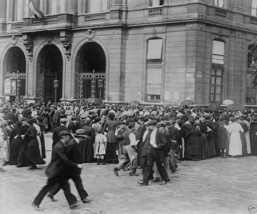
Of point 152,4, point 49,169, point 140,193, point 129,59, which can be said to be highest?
point 152,4

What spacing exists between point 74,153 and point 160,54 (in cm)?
1727

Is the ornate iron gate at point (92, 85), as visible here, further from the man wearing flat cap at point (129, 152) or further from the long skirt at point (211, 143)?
the man wearing flat cap at point (129, 152)

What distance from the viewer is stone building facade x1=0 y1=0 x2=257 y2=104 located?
82.0 ft

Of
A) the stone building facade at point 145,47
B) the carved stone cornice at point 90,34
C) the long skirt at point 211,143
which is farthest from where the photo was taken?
the carved stone cornice at point 90,34

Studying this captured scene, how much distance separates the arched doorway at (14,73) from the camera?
1320 inches

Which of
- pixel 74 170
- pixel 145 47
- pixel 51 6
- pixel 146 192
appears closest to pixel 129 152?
pixel 146 192

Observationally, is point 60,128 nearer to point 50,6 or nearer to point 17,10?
point 50,6

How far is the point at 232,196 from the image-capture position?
34.6 feet

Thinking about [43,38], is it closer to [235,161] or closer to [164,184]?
[235,161]

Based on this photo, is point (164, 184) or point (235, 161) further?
point (235, 161)

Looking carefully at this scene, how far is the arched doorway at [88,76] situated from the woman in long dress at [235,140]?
1231cm

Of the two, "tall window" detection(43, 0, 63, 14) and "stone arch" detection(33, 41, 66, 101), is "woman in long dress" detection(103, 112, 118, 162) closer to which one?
"stone arch" detection(33, 41, 66, 101)

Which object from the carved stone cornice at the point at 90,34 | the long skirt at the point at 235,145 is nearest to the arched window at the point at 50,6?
the carved stone cornice at the point at 90,34

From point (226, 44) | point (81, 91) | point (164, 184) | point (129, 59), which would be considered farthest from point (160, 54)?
point (164, 184)
